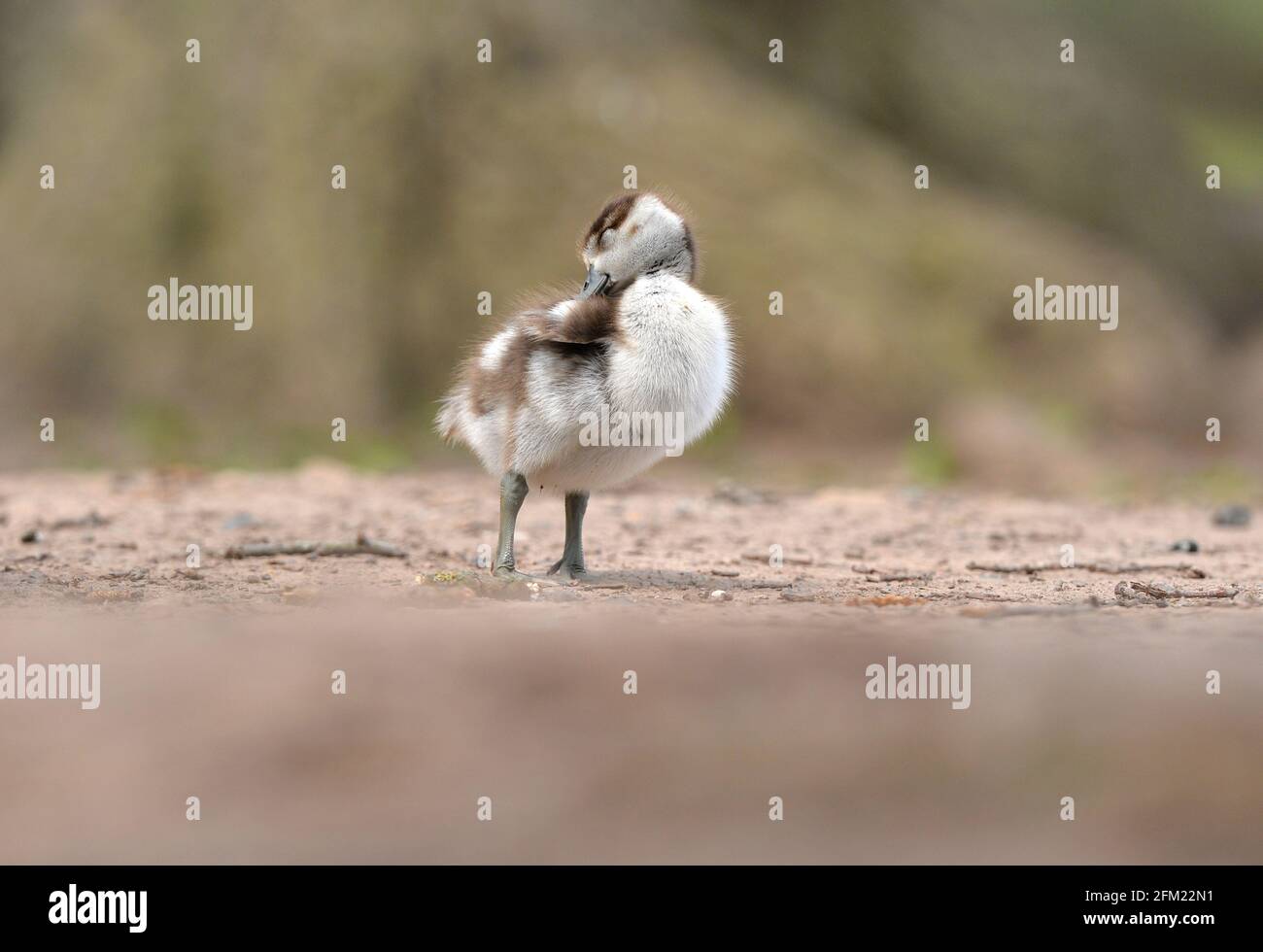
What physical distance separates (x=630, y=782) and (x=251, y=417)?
41.9 ft

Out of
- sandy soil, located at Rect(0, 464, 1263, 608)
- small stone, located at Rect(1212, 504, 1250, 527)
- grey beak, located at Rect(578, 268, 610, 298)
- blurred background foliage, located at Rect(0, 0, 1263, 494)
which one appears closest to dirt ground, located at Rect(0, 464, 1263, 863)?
sandy soil, located at Rect(0, 464, 1263, 608)

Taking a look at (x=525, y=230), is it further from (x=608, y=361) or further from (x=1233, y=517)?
(x=608, y=361)

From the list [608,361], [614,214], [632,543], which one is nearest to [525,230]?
[632,543]

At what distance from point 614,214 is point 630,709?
2851 millimetres

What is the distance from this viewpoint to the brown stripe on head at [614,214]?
6.32 m

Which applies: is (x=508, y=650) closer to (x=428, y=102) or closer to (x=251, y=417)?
(x=251, y=417)

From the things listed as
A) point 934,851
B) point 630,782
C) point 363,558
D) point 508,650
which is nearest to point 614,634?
point 508,650

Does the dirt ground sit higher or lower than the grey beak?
lower

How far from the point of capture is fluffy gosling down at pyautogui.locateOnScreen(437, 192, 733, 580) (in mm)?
6016

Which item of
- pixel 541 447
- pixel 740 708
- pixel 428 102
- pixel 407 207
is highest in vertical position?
pixel 428 102

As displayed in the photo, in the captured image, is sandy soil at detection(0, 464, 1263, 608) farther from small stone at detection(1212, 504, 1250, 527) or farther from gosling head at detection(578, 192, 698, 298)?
gosling head at detection(578, 192, 698, 298)

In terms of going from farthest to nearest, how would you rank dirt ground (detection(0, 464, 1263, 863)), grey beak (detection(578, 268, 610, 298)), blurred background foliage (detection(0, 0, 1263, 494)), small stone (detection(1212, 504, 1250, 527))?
blurred background foliage (detection(0, 0, 1263, 494)), small stone (detection(1212, 504, 1250, 527)), grey beak (detection(578, 268, 610, 298)), dirt ground (detection(0, 464, 1263, 863))

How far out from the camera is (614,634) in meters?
4.84

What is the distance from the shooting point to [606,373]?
19.7ft
